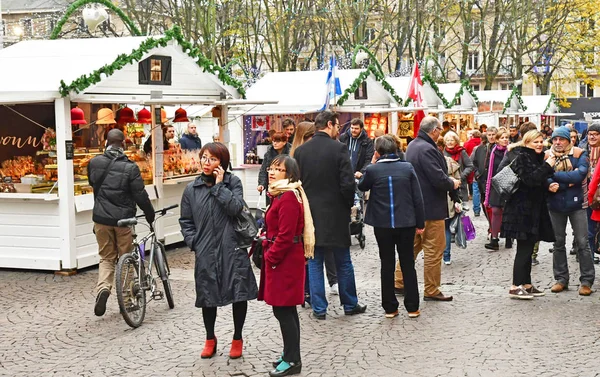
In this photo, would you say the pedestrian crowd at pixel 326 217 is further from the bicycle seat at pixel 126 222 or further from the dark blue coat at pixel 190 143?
the dark blue coat at pixel 190 143

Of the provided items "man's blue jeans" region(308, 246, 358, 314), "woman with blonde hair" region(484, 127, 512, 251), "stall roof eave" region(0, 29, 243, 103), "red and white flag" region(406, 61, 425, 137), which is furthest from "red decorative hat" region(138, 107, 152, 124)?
"red and white flag" region(406, 61, 425, 137)

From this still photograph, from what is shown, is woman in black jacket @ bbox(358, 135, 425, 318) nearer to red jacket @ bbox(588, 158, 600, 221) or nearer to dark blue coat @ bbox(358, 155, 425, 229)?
dark blue coat @ bbox(358, 155, 425, 229)

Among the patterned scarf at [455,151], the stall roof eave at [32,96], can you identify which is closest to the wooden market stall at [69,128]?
the stall roof eave at [32,96]

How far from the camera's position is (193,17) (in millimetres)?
33531

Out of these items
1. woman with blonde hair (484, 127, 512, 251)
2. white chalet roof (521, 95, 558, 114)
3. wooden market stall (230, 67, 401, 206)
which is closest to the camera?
woman with blonde hair (484, 127, 512, 251)

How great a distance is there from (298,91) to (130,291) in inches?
446

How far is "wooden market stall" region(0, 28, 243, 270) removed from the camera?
1153 cm

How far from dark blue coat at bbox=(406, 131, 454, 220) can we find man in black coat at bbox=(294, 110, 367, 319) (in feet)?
3.30

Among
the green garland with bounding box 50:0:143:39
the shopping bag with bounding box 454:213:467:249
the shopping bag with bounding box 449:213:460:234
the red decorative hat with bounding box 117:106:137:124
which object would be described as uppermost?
the green garland with bounding box 50:0:143:39

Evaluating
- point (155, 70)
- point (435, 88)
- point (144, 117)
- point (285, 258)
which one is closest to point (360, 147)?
point (155, 70)

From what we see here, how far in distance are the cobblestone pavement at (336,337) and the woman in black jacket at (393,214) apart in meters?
0.29

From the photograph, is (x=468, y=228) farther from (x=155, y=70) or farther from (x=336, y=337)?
(x=155, y=70)

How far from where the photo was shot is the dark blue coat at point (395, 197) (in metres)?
8.52

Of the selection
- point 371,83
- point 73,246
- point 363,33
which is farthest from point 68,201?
point 363,33
